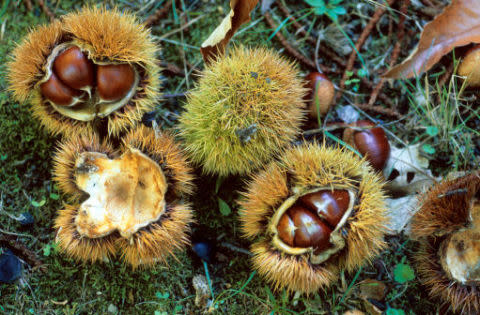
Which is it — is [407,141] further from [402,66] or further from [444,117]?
[402,66]

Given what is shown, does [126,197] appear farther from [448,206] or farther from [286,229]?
[448,206]

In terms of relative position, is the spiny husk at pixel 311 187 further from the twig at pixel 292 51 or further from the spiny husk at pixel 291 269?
the twig at pixel 292 51

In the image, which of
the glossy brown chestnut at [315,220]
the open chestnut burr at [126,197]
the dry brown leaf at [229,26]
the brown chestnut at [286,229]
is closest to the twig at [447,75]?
the glossy brown chestnut at [315,220]

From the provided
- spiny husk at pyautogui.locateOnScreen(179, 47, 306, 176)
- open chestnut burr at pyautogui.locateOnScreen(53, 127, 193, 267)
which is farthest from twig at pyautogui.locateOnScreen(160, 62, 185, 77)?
open chestnut burr at pyautogui.locateOnScreen(53, 127, 193, 267)

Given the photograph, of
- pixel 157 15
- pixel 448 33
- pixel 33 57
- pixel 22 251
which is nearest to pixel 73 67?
pixel 33 57

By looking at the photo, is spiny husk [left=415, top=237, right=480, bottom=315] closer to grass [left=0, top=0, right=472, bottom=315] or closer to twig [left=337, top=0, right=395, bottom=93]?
grass [left=0, top=0, right=472, bottom=315]

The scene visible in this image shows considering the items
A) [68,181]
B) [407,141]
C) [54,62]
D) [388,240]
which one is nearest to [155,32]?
[54,62]
